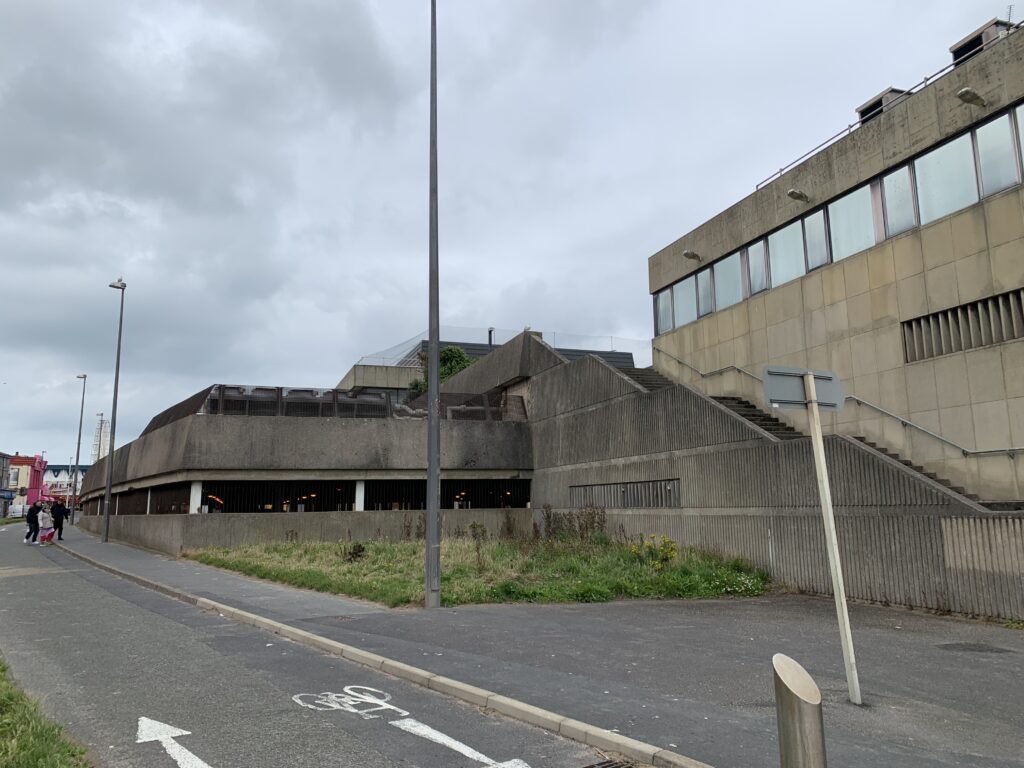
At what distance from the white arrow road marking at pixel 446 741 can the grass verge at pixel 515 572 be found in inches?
258

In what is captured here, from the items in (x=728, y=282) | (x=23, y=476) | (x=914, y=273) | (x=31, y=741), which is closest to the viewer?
(x=31, y=741)

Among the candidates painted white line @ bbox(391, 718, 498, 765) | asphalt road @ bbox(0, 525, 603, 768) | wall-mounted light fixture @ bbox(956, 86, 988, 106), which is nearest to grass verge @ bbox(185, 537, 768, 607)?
asphalt road @ bbox(0, 525, 603, 768)

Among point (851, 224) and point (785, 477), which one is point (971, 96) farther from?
point (785, 477)

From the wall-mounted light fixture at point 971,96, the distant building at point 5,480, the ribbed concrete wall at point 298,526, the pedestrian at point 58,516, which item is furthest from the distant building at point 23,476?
the wall-mounted light fixture at point 971,96

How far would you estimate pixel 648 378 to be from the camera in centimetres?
2402

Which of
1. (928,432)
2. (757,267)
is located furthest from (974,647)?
(757,267)

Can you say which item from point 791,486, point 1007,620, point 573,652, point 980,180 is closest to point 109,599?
point 573,652

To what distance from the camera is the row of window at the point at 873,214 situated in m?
13.8

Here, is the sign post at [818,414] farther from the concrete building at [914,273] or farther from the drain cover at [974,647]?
the concrete building at [914,273]

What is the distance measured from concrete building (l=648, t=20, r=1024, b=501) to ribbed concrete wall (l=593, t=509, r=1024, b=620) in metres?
1.93

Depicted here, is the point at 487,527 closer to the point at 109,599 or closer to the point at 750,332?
the point at 750,332

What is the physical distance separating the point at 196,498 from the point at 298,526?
339 cm

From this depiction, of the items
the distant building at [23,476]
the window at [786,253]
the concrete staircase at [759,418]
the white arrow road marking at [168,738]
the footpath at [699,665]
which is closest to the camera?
the white arrow road marking at [168,738]

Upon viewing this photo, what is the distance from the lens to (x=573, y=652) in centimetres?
892
